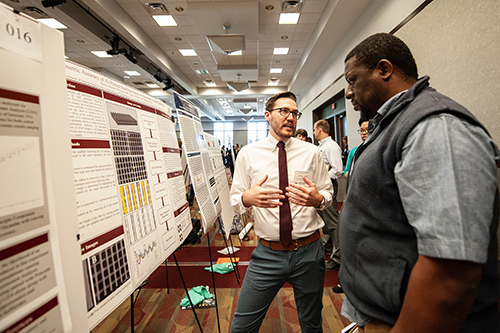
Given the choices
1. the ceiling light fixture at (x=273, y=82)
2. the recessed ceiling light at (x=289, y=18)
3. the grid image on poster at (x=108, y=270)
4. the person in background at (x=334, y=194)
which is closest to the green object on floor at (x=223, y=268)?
the person in background at (x=334, y=194)

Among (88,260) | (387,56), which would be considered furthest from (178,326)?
(387,56)

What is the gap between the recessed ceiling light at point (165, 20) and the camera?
5113 millimetres

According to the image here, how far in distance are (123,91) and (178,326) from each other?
6.42ft

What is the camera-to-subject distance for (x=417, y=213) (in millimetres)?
546

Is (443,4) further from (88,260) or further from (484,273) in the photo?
(88,260)

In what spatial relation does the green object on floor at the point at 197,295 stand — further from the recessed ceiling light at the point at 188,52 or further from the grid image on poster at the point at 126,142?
the recessed ceiling light at the point at 188,52

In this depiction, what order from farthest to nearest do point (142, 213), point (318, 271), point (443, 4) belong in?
point (443, 4) < point (318, 271) < point (142, 213)

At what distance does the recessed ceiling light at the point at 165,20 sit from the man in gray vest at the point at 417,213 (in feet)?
19.1

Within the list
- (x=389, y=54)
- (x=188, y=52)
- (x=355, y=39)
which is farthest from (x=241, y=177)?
(x=188, y=52)

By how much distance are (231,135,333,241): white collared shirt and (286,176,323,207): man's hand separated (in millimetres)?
126

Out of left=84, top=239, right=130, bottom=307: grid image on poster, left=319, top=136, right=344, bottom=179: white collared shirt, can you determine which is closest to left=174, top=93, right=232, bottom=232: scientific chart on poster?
left=84, top=239, right=130, bottom=307: grid image on poster

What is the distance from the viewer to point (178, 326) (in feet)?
6.21

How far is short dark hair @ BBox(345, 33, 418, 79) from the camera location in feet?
2.50

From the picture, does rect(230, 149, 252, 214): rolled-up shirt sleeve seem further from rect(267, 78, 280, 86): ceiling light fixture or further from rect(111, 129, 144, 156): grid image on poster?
rect(267, 78, 280, 86): ceiling light fixture
